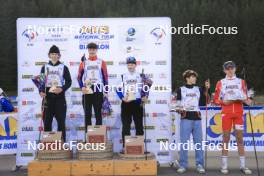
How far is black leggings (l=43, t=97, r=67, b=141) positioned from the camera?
8.65 metres

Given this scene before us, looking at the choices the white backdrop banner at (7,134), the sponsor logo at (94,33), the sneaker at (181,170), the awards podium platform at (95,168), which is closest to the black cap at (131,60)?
the sponsor logo at (94,33)

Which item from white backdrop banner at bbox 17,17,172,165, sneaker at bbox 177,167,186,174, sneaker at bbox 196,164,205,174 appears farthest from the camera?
white backdrop banner at bbox 17,17,172,165

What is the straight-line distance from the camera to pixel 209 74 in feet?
144

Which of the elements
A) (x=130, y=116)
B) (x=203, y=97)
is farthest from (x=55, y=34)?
(x=203, y=97)

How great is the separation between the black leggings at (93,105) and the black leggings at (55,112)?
0.40 meters

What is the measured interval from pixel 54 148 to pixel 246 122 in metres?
4.27

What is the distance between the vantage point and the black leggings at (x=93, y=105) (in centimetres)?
865

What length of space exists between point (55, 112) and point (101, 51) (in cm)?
149

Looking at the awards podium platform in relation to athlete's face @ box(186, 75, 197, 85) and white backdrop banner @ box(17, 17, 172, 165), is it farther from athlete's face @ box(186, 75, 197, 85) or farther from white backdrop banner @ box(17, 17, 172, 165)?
athlete's face @ box(186, 75, 197, 85)

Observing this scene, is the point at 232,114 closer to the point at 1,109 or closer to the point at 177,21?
the point at 1,109

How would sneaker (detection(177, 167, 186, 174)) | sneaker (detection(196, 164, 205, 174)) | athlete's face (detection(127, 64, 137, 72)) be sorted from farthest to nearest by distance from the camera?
athlete's face (detection(127, 64, 137, 72))
sneaker (detection(177, 167, 186, 174))
sneaker (detection(196, 164, 205, 174))

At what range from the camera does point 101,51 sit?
9.12 metres

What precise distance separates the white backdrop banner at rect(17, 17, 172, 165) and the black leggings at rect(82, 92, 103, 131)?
510 millimetres

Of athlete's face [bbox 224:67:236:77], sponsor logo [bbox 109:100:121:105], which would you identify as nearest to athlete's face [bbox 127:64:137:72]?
sponsor logo [bbox 109:100:121:105]
